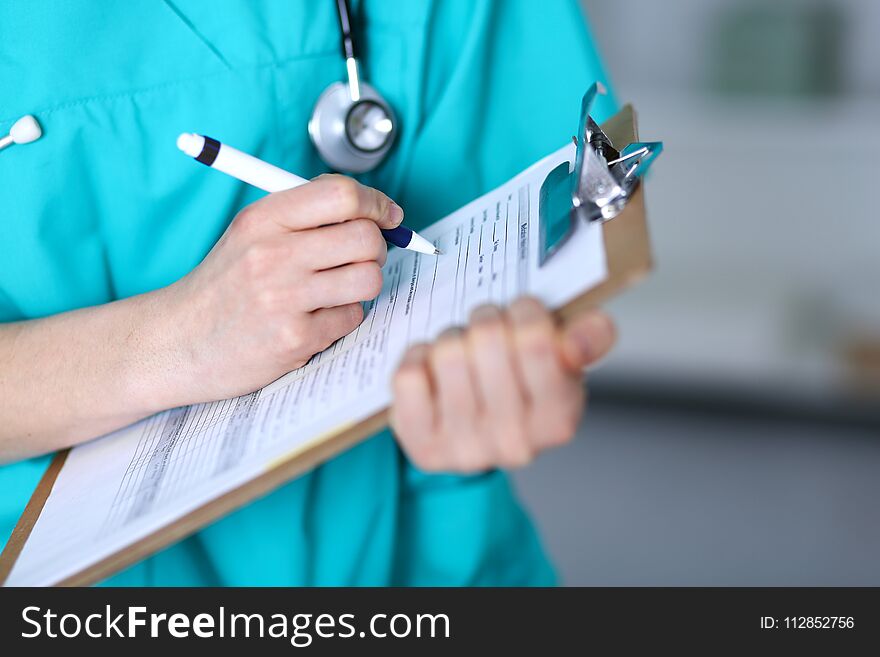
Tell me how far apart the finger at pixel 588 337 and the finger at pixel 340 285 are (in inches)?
6.7

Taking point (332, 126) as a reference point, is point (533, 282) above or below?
below

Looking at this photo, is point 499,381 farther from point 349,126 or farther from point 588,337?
point 349,126

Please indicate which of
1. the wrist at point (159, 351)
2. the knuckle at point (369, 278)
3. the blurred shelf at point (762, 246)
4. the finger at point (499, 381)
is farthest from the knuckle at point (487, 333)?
the blurred shelf at point (762, 246)

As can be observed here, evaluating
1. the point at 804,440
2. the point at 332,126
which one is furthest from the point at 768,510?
the point at 332,126

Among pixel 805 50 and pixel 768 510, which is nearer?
pixel 768 510

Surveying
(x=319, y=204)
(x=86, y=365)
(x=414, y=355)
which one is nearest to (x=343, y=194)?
(x=319, y=204)

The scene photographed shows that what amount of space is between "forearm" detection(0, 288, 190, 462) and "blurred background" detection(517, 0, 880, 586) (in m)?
1.53

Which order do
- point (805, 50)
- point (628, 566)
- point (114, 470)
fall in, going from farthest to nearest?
1. point (805, 50)
2. point (628, 566)
3. point (114, 470)

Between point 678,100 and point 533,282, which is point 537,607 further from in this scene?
point 678,100

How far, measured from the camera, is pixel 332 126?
0.73 m

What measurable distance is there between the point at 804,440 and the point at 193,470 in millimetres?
2087

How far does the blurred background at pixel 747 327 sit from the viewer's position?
213 cm

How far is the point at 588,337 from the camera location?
496 millimetres

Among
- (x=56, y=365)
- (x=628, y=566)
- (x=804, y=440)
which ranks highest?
(x=56, y=365)
